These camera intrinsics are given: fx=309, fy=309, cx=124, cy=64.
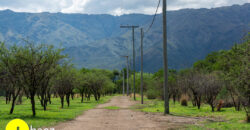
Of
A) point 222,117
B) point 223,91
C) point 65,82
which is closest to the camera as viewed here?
point 222,117

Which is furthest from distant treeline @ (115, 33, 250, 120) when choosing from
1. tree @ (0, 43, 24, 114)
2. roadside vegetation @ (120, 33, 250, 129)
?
tree @ (0, 43, 24, 114)

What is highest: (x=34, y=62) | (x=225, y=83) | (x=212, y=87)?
(x=34, y=62)

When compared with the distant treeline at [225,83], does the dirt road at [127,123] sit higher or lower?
lower

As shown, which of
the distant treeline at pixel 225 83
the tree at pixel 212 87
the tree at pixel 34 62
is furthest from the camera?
the tree at pixel 212 87

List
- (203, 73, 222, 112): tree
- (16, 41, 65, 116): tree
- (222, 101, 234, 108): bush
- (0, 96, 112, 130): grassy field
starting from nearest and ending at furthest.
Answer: (0, 96, 112, 130): grassy field < (16, 41, 65, 116): tree < (203, 73, 222, 112): tree < (222, 101, 234, 108): bush

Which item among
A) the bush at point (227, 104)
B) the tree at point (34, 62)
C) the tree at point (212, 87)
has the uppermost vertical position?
the tree at point (34, 62)

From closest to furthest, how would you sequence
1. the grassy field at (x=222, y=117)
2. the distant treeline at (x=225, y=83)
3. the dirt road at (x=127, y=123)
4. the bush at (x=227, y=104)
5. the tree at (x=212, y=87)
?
the grassy field at (x=222, y=117) → the dirt road at (x=127, y=123) → the distant treeline at (x=225, y=83) → the tree at (x=212, y=87) → the bush at (x=227, y=104)

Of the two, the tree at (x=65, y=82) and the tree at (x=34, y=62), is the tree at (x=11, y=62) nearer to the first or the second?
the tree at (x=34, y=62)

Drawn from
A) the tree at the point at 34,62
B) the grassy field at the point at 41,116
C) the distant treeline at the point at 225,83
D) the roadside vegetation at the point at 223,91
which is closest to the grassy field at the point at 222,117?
the roadside vegetation at the point at 223,91

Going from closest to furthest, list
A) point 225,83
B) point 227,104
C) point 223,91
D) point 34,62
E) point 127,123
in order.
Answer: point 127,123 < point 34,62 < point 225,83 < point 223,91 < point 227,104

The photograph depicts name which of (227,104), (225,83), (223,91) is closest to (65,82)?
(223,91)

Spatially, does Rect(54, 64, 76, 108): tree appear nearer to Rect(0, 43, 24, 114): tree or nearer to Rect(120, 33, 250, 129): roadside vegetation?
Rect(120, 33, 250, 129): roadside vegetation

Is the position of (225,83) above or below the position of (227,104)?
above

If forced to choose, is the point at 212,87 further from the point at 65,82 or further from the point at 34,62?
the point at 65,82
